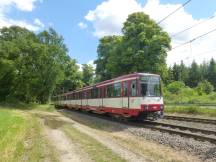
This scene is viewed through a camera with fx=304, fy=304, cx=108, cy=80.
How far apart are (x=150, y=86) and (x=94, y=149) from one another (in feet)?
28.7

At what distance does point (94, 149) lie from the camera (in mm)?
10922

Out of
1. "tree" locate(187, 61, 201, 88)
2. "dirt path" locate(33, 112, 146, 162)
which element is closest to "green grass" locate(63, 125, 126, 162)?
"dirt path" locate(33, 112, 146, 162)

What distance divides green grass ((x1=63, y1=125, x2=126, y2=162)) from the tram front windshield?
5811 mm

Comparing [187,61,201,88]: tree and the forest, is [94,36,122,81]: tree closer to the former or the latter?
the forest

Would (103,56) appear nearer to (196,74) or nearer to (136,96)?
(136,96)

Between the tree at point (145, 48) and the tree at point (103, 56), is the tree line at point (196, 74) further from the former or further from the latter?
the tree at point (145, 48)

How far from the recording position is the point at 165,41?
127 ft

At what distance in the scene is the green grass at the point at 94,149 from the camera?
9469 mm

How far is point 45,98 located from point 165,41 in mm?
24602

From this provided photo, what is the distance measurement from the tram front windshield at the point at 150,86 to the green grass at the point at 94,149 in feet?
19.1

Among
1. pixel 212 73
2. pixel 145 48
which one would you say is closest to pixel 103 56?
pixel 145 48

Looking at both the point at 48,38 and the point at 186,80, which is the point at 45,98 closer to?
the point at 48,38

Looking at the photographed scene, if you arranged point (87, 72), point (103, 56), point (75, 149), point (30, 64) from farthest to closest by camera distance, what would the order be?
point (87, 72)
point (103, 56)
point (30, 64)
point (75, 149)

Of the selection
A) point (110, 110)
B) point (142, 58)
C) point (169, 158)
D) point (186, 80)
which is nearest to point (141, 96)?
point (110, 110)
